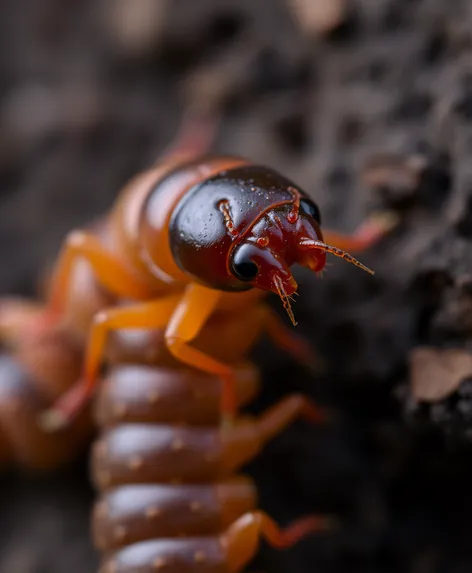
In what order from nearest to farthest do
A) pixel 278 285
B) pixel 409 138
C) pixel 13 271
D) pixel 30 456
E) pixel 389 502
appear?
pixel 278 285 < pixel 409 138 < pixel 389 502 < pixel 30 456 < pixel 13 271

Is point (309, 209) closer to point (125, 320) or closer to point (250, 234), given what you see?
point (250, 234)

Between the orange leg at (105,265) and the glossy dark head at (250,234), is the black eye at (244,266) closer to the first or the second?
the glossy dark head at (250,234)

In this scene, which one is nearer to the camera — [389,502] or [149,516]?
[149,516]

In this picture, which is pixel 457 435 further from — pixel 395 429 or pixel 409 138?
pixel 409 138

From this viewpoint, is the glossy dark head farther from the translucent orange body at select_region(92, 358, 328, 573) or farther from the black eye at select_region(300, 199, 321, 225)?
the translucent orange body at select_region(92, 358, 328, 573)

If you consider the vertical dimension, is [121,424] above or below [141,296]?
below

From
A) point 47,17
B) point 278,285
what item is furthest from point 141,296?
point 47,17

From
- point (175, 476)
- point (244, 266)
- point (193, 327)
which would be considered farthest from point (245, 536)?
point (244, 266)
